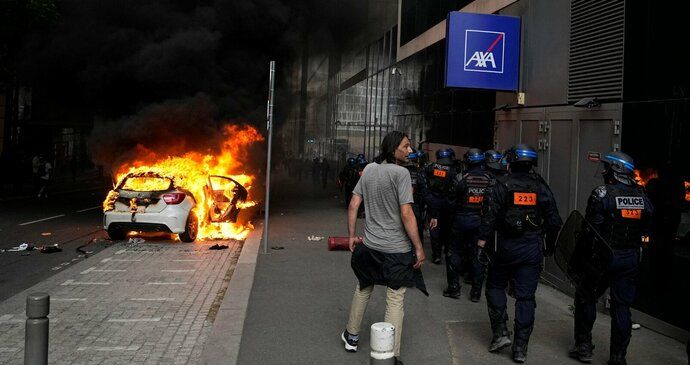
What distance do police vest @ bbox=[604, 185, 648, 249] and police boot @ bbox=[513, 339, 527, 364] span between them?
1029 mm

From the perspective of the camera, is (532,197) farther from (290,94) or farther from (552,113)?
(290,94)

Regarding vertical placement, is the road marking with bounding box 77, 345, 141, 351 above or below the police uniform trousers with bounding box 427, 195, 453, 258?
below

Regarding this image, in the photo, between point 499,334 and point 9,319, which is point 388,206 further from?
point 9,319

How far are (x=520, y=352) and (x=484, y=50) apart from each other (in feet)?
16.9

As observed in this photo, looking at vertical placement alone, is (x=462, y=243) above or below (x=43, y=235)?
above

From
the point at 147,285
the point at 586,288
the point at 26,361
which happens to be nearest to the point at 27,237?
the point at 147,285

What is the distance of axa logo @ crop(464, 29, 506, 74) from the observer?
8.58 m

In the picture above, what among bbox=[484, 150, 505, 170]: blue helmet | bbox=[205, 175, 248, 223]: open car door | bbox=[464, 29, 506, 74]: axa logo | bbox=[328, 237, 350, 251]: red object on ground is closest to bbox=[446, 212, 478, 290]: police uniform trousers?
bbox=[484, 150, 505, 170]: blue helmet

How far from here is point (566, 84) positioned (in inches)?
291

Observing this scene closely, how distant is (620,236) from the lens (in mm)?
4488

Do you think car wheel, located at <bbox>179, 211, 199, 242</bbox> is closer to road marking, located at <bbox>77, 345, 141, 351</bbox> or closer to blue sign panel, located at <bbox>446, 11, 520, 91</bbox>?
blue sign panel, located at <bbox>446, 11, 520, 91</bbox>

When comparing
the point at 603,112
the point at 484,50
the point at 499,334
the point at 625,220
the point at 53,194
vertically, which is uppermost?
the point at 484,50

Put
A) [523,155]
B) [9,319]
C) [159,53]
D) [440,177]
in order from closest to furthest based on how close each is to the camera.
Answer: [523,155], [9,319], [440,177], [159,53]

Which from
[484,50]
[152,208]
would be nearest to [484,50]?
[484,50]
